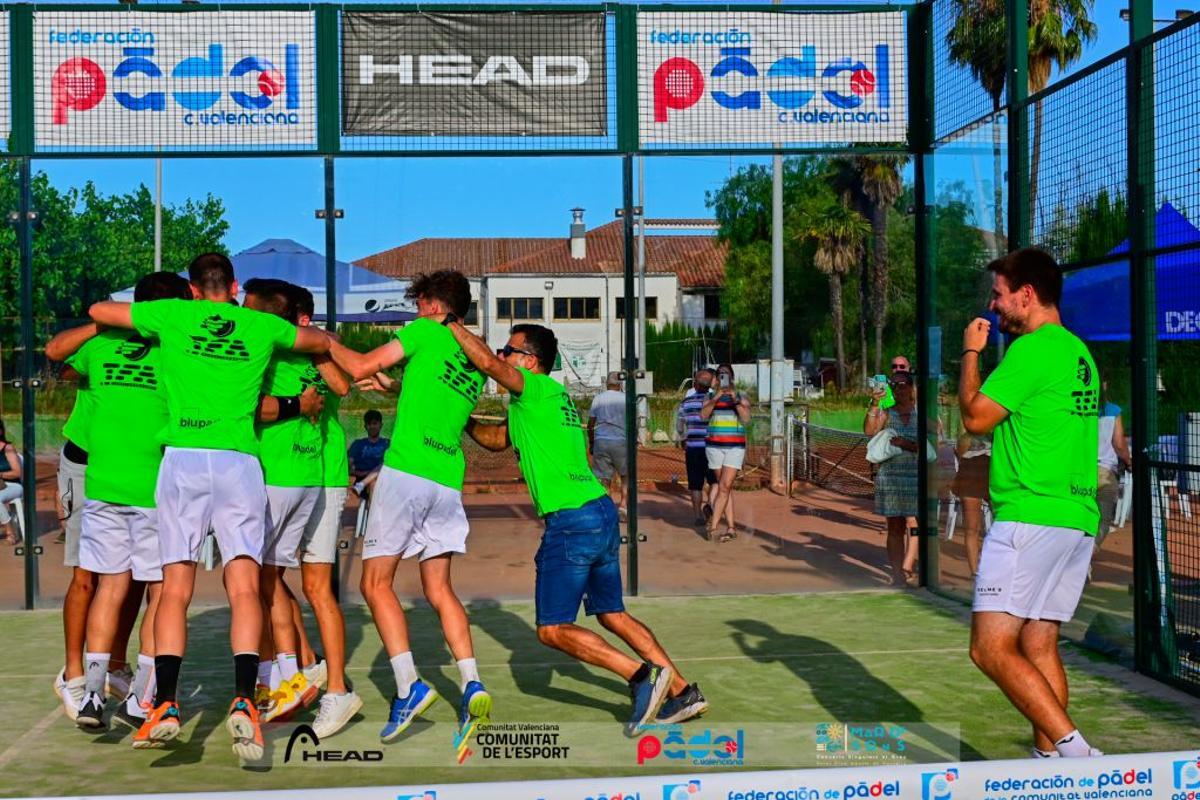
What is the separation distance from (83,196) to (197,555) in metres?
10.0

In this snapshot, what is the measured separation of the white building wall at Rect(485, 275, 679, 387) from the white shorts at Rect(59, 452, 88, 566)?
286 cm

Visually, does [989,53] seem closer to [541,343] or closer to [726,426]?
[726,426]

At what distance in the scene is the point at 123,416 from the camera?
6.42 metres

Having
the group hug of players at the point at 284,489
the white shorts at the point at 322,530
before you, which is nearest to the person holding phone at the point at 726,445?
the group hug of players at the point at 284,489

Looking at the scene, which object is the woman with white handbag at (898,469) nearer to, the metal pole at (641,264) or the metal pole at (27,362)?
the metal pole at (641,264)

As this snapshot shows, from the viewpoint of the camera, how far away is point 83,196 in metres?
14.9

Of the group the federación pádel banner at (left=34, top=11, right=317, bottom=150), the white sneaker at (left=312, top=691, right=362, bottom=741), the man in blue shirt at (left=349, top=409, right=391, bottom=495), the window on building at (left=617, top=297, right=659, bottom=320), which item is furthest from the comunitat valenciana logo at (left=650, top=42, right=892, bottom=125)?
the white sneaker at (left=312, top=691, right=362, bottom=741)

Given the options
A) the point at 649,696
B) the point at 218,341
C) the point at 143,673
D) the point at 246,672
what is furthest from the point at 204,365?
the point at 649,696

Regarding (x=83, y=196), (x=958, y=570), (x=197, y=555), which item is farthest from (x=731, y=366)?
(x=83, y=196)

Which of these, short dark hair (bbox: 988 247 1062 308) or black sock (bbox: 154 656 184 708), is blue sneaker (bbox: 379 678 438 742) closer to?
black sock (bbox: 154 656 184 708)

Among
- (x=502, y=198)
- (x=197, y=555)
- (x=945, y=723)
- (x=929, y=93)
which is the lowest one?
(x=945, y=723)

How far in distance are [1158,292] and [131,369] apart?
15.5 ft

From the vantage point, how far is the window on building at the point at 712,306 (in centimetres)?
1049

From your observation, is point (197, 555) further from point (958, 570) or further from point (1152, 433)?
point (958, 570)
